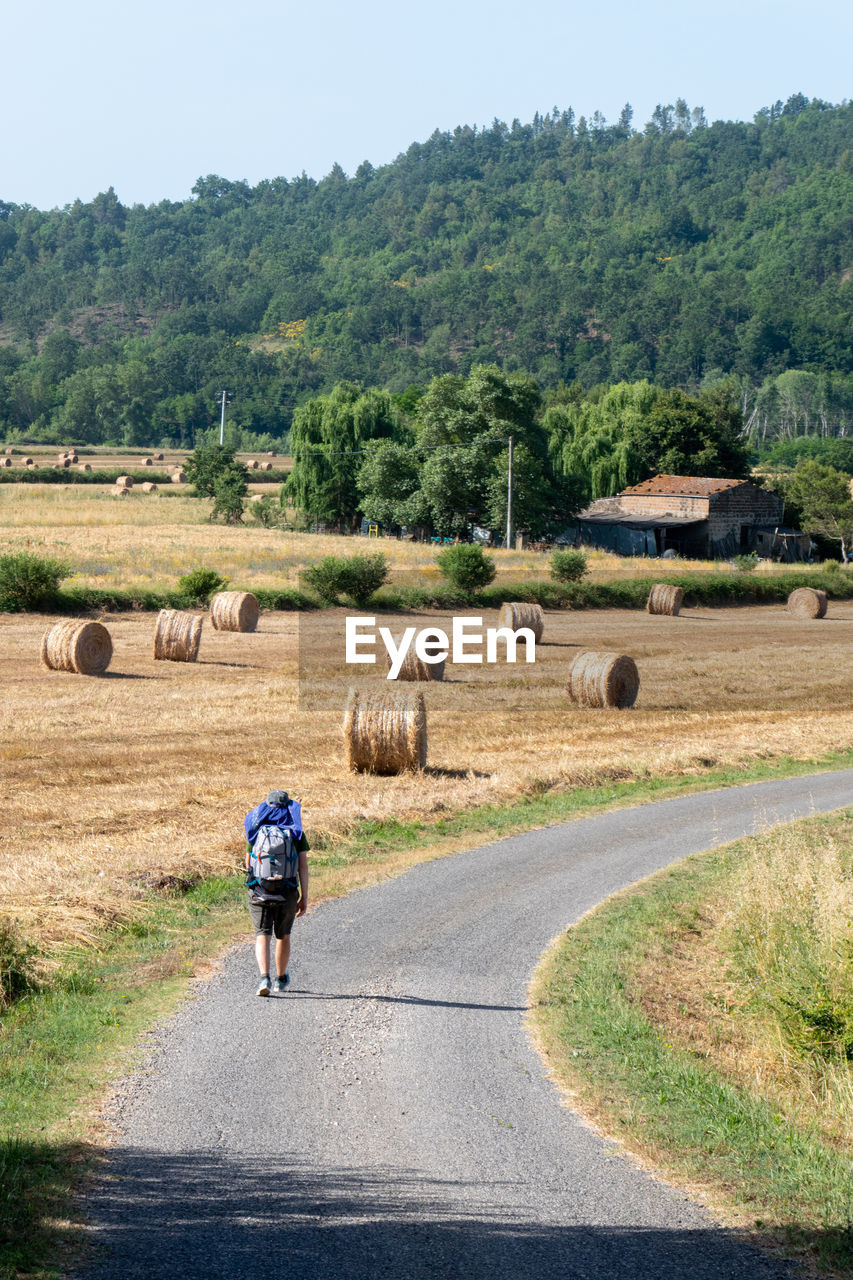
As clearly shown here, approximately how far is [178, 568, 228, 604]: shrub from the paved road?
108 ft

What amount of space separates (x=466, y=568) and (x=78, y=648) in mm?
21514

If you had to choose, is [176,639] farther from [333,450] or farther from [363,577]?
[333,450]

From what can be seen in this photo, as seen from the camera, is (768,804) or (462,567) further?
(462,567)

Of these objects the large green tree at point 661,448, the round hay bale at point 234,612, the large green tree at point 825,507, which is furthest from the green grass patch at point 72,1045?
the large green tree at point 661,448

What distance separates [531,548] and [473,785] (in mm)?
60931

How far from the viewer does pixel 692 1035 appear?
11812 mm

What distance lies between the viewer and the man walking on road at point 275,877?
10.9 m

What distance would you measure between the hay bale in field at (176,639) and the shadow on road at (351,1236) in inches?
1104

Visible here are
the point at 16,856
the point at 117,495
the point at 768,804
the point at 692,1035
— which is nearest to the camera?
the point at 692,1035

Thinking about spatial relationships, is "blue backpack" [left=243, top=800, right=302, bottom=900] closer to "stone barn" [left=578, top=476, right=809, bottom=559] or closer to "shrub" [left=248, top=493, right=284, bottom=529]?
"stone barn" [left=578, top=476, right=809, bottom=559]

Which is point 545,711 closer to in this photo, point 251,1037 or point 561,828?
point 561,828

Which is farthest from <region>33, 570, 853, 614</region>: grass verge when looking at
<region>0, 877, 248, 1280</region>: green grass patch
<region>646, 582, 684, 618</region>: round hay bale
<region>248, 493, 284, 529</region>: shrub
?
<region>248, 493, 284, 529</region>: shrub

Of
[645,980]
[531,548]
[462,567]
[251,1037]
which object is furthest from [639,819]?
[531,548]

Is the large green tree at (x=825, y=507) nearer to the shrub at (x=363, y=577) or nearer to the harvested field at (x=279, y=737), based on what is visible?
the harvested field at (x=279, y=737)
